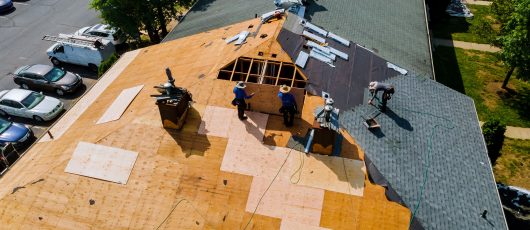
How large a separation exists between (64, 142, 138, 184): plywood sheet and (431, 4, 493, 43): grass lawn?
35732mm

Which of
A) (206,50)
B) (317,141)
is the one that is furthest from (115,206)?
(206,50)

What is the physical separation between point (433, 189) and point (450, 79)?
22520mm

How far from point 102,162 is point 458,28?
39917mm

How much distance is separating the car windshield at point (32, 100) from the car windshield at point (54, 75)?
202 cm

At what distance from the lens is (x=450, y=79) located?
35375mm

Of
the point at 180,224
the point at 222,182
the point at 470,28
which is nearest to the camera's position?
the point at 180,224

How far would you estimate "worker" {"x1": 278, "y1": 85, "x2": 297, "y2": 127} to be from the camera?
639 inches

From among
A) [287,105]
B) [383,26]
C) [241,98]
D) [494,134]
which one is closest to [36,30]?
[241,98]

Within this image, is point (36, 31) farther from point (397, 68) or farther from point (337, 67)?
point (397, 68)

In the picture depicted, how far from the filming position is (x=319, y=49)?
21.4 m

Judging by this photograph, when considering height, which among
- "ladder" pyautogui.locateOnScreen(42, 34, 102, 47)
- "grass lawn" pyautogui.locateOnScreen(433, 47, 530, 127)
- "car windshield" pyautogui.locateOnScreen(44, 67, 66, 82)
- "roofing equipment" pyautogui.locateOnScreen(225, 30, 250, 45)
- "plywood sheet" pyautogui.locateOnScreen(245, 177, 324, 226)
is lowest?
"grass lawn" pyautogui.locateOnScreen(433, 47, 530, 127)

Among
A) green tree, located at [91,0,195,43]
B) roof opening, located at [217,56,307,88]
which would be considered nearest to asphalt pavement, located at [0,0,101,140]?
green tree, located at [91,0,195,43]

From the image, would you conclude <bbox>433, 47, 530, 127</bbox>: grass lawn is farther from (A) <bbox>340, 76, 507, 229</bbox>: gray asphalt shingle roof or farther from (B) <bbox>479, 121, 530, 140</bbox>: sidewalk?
(A) <bbox>340, 76, 507, 229</bbox>: gray asphalt shingle roof

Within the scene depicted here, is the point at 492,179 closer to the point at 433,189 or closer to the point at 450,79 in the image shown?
the point at 433,189
